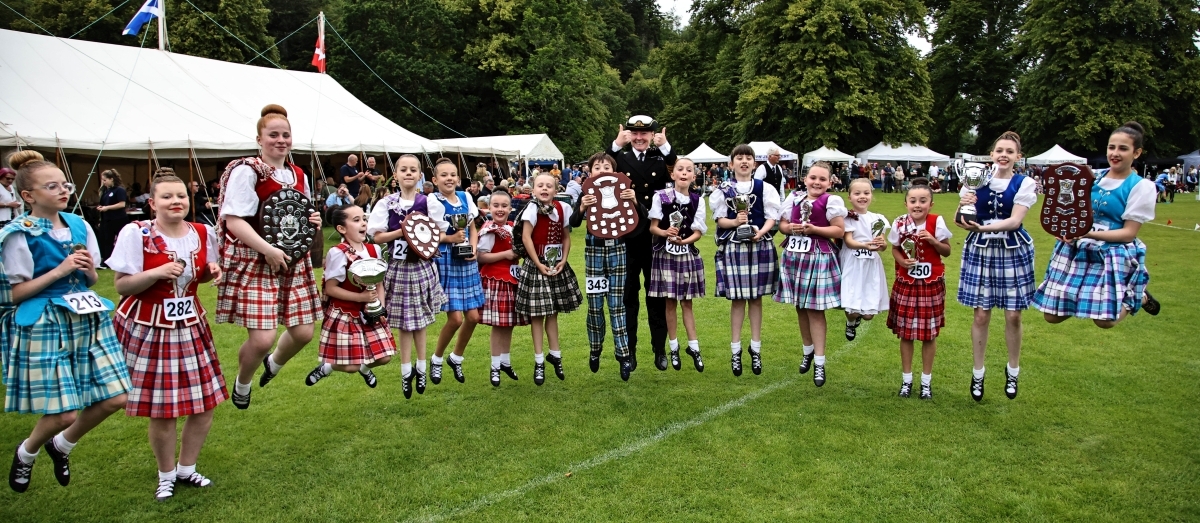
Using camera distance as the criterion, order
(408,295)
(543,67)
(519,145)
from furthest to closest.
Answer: (543,67), (519,145), (408,295)

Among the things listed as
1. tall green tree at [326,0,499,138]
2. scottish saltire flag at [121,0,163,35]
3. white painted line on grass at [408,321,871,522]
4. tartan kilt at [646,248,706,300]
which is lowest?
white painted line on grass at [408,321,871,522]

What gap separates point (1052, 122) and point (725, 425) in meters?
48.3

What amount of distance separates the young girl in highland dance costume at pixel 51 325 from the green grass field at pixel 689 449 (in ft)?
2.37

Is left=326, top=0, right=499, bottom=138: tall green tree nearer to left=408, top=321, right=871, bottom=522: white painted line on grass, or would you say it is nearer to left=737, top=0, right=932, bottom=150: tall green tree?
left=737, top=0, right=932, bottom=150: tall green tree

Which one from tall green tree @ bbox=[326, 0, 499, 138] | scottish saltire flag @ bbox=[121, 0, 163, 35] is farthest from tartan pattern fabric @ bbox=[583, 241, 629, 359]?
tall green tree @ bbox=[326, 0, 499, 138]

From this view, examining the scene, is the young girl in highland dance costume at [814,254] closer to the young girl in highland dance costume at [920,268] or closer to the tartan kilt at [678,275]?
the young girl in highland dance costume at [920,268]

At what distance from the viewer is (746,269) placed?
6535mm

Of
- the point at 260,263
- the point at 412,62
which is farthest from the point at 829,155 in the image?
the point at 260,263

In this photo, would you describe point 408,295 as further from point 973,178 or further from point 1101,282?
point 1101,282

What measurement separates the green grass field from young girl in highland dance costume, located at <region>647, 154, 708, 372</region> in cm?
90

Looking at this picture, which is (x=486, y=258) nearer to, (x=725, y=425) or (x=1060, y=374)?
(x=725, y=425)

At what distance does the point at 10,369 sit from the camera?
12.8 feet

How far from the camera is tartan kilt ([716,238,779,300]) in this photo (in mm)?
6539

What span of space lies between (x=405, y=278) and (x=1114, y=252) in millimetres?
5327
